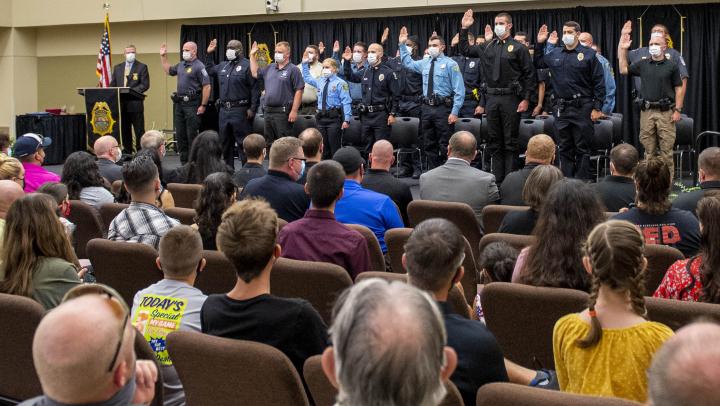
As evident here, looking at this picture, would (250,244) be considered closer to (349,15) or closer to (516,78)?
(516,78)

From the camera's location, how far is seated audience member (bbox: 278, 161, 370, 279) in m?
4.25

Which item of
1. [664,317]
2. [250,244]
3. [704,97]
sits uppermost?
[704,97]

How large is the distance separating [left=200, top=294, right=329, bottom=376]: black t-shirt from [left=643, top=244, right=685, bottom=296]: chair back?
177cm

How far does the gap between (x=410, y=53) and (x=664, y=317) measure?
33.0 ft

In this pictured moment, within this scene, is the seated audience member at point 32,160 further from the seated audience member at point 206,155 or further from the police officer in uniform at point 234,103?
the police officer in uniform at point 234,103

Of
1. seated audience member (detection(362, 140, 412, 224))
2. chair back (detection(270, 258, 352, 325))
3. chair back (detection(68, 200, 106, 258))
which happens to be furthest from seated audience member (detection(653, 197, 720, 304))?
chair back (detection(68, 200, 106, 258))

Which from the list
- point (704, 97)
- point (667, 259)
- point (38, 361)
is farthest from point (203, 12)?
point (38, 361)

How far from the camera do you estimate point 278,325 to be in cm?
284

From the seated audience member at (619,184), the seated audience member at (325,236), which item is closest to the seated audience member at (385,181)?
the seated audience member at (619,184)

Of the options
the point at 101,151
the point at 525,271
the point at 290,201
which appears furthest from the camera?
the point at 101,151

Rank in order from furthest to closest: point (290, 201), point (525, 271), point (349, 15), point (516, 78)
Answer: point (349, 15) < point (516, 78) < point (290, 201) < point (525, 271)

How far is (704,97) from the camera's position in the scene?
42.0ft

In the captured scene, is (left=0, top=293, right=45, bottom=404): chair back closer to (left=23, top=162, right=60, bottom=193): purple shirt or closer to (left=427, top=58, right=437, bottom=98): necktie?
(left=23, top=162, right=60, bottom=193): purple shirt

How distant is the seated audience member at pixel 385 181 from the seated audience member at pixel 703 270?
2587 mm
